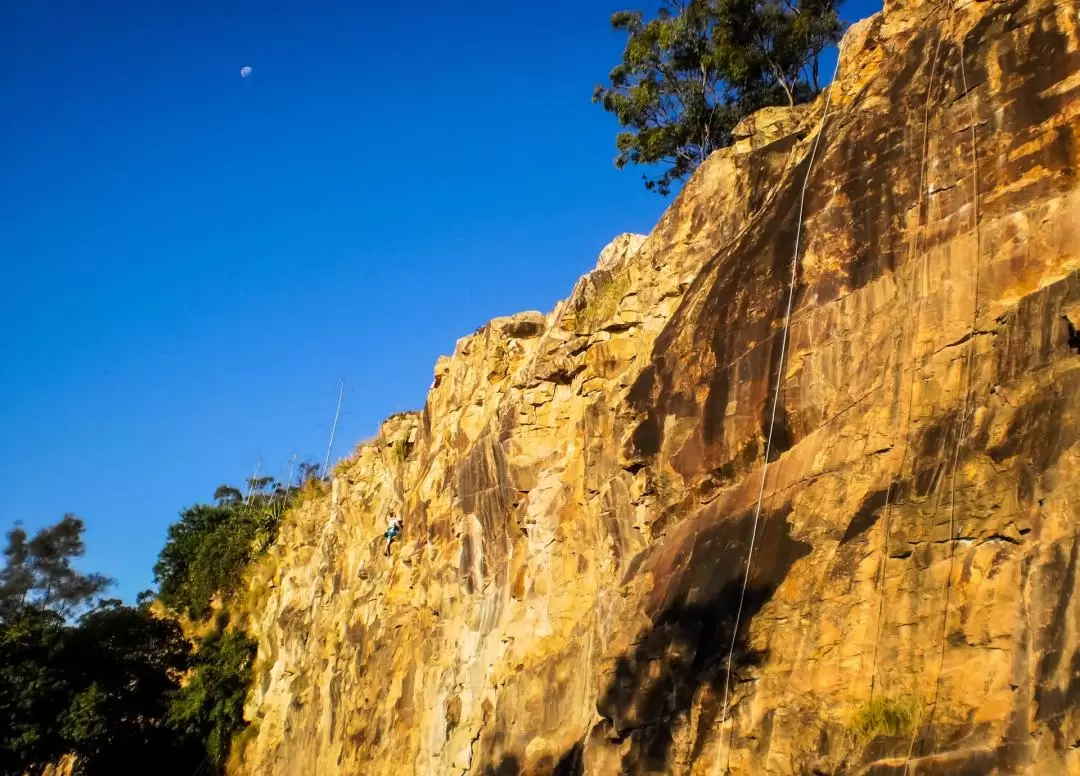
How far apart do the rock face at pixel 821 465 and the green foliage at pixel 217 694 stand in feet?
55.4

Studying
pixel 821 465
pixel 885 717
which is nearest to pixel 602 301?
pixel 821 465

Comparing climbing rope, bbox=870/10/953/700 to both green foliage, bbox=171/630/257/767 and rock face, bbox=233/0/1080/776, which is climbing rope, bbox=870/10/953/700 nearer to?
rock face, bbox=233/0/1080/776

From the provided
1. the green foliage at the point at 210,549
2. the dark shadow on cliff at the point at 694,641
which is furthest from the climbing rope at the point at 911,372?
the green foliage at the point at 210,549

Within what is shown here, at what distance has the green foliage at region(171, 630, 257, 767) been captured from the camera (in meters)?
37.1

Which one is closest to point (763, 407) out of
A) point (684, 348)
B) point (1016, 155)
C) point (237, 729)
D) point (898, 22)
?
point (684, 348)

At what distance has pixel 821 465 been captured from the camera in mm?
13453

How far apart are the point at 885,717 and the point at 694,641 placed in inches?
134

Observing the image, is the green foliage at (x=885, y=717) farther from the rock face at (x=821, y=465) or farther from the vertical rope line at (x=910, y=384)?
the vertical rope line at (x=910, y=384)

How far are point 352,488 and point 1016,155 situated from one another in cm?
2748

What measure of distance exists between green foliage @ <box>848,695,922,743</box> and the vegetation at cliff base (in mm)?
29157

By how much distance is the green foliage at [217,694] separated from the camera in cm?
3706

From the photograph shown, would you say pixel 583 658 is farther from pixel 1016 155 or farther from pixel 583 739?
pixel 1016 155

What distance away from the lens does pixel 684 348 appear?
56.1 feet

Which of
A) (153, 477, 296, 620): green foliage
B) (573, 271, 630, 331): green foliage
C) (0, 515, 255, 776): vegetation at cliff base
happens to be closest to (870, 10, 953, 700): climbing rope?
(573, 271, 630, 331): green foliage
